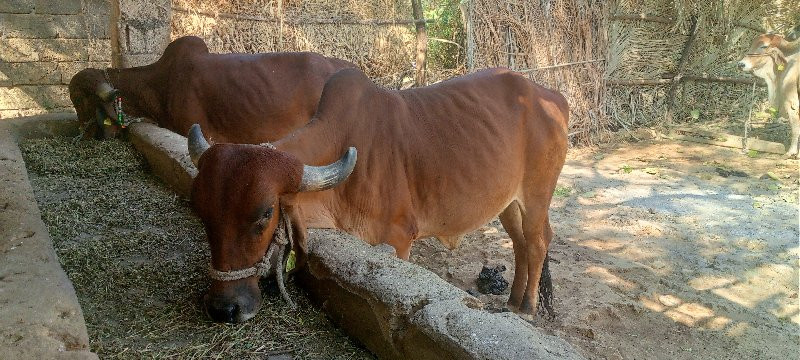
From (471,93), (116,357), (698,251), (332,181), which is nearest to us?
(116,357)

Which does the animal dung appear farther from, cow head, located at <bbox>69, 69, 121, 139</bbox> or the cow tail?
cow head, located at <bbox>69, 69, 121, 139</bbox>

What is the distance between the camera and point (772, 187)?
8258 millimetres

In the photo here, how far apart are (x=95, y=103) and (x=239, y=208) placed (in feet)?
14.2

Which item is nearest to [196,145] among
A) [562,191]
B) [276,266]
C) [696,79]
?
[276,266]

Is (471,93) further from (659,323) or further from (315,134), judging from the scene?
(659,323)

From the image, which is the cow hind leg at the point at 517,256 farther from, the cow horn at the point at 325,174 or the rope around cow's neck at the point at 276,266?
the rope around cow's neck at the point at 276,266

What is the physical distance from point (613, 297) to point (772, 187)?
458 centimetres

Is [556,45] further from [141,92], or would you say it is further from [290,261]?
[290,261]

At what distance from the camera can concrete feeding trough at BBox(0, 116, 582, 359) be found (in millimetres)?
1956

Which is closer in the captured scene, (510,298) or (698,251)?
(510,298)

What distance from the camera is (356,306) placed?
2514 millimetres

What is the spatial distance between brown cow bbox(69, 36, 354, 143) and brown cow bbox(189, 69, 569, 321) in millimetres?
1904

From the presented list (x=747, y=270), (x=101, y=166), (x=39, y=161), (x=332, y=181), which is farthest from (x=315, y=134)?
(x=747, y=270)

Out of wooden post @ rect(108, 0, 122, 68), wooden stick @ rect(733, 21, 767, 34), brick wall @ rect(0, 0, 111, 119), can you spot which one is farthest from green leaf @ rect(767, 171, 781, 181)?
Result: brick wall @ rect(0, 0, 111, 119)
